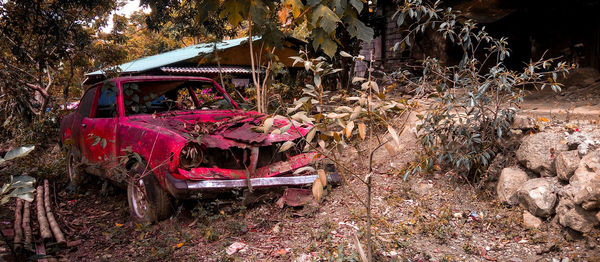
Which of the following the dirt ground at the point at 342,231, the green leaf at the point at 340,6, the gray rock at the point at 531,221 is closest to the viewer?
the green leaf at the point at 340,6

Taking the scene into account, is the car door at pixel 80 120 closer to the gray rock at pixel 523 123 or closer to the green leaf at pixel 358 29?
the green leaf at pixel 358 29

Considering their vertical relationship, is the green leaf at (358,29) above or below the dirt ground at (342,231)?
above

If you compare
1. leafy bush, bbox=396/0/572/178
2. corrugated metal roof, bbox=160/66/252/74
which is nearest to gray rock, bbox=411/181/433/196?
leafy bush, bbox=396/0/572/178

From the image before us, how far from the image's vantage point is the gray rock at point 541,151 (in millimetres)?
3441

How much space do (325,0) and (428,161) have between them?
2283 mm

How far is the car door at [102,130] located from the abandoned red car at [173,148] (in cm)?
1

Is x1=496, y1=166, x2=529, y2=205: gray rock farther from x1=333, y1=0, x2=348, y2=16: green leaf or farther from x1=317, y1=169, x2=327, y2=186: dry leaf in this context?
x1=333, y1=0, x2=348, y2=16: green leaf

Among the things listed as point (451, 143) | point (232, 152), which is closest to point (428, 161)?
point (451, 143)

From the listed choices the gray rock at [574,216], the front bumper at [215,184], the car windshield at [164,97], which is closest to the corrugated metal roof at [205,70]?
the car windshield at [164,97]

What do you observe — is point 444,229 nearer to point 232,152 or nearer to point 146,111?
point 232,152

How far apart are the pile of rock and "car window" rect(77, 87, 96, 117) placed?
16.8ft

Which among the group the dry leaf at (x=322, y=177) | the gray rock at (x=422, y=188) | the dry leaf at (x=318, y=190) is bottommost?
the gray rock at (x=422, y=188)

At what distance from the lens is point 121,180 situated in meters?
3.99

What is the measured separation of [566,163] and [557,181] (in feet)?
0.69
